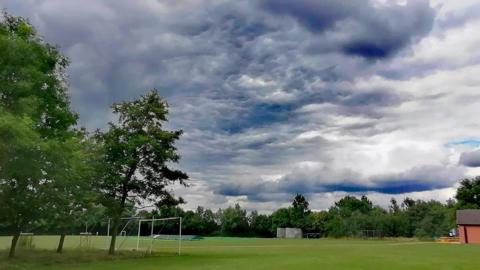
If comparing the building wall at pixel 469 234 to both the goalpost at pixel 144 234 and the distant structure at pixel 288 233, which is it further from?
the distant structure at pixel 288 233

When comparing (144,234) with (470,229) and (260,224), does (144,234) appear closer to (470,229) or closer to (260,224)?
(260,224)

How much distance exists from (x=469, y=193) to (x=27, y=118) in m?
89.1

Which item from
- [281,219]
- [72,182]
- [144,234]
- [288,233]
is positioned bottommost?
[144,234]

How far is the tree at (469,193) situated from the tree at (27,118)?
82.3m

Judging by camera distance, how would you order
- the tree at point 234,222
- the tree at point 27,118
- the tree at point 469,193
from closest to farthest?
1. the tree at point 27,118
2. the tree at point 469,193
3. the tree at point 234,222

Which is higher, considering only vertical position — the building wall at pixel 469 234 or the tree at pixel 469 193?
the tree at pixel 469 193

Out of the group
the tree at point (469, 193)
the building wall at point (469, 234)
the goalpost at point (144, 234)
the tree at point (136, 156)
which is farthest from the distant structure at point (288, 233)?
the tree at point (136, 156)

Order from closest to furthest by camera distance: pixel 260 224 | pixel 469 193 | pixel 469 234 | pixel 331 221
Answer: pixel 469 234
pixel 469 193
pixel 331 221
pixel 260 224

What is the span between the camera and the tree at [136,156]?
32.2m

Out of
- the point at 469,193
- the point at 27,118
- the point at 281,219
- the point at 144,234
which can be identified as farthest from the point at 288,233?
the point at 27,118

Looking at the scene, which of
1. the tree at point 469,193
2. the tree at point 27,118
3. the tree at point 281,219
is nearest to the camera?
the tree at point 27,118

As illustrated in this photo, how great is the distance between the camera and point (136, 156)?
32.8 metres

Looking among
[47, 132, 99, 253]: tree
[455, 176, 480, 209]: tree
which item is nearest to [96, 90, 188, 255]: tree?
[47, 132, 99, 253]: tree

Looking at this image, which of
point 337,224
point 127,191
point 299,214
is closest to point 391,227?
point 337,224
